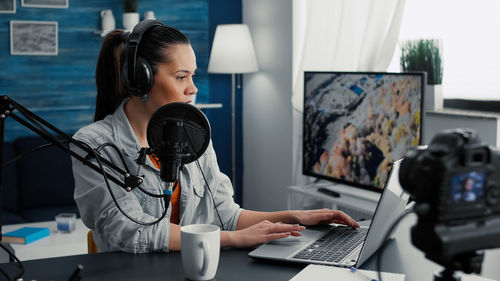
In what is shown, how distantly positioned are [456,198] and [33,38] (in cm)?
366

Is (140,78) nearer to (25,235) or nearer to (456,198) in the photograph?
(456,198)

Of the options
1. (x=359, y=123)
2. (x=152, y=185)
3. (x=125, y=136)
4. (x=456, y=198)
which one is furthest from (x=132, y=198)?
(x=359, y=123)

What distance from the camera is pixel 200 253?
1.06 m

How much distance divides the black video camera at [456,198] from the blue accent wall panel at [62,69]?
11.4ft

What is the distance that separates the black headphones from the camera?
133cm

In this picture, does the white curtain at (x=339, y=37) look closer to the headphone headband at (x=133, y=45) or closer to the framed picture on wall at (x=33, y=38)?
the framed picture on wall at (x=33, y=38)

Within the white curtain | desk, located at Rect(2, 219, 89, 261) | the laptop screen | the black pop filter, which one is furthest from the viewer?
the white curtain

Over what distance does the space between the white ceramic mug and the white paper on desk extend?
154 mm

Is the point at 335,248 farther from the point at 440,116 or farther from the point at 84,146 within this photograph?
the point at 440,116

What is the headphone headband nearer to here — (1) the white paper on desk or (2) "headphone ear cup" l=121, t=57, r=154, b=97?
(2) "headphone ear cup" l=121, t=57, r=154, b=97

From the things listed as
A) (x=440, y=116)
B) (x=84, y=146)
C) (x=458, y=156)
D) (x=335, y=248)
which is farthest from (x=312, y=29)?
(x=458, y=156)

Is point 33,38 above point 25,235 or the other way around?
above

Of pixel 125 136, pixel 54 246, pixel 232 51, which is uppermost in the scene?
pixel 232 51

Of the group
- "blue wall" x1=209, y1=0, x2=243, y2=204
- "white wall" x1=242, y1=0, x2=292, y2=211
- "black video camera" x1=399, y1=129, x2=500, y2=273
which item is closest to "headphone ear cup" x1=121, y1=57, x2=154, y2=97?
"black video camera" x1=399, y1=129, x2=500, y2=273
